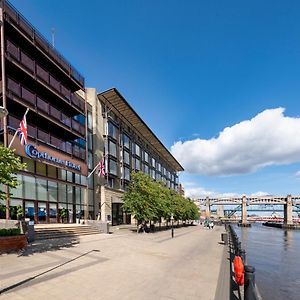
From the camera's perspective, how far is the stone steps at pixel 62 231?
22267 millimetres

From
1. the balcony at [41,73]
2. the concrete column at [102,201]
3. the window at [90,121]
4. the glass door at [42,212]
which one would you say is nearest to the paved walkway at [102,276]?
the glass door at [42,212]

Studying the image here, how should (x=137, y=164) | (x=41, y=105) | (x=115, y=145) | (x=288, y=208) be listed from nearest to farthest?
(x=41, y=105) → (x=115, y=145) → (x=137, y=164) → (x=288, y=208)

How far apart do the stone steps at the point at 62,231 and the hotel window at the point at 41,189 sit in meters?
5.13

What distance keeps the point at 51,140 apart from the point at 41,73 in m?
7.03

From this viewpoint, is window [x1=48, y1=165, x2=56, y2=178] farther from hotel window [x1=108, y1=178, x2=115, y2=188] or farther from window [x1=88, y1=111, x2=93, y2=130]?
hotel window [x1=108, y1=178, x2=115, y2=188]

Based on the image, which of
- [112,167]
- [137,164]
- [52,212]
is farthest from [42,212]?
[137,164]

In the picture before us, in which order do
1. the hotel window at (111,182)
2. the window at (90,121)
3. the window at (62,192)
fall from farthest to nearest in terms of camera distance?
the hotel window at (111,182)
the window at (90,121)
the window at (62,192)

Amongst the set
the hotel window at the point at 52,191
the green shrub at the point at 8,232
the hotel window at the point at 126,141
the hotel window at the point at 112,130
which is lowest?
the green shrub at the point at 8,232

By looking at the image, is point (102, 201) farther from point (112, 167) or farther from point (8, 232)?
point (8, 232)

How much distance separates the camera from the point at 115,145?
51.5 m

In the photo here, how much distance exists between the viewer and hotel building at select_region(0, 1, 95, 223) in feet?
82.6

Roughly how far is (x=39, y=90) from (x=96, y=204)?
20.2m

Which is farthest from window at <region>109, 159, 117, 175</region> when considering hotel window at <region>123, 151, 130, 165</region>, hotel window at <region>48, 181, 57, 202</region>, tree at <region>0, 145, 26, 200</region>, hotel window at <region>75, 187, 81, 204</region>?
tree at <region>0, 145, 26, 200</region>

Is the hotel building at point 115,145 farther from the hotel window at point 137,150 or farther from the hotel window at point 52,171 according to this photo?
the hotel window at point 52,171
